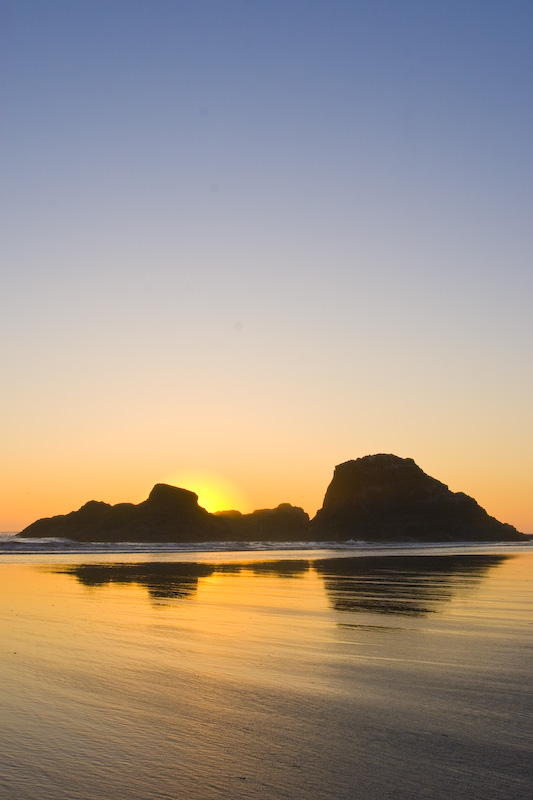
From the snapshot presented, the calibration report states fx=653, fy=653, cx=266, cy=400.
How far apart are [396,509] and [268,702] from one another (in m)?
147

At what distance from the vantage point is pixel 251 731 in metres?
5.80

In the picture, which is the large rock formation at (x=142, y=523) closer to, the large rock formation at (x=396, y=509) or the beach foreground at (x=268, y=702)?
the large rock formation at (x=396, y=509)

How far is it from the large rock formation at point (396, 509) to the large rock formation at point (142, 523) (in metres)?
28.6

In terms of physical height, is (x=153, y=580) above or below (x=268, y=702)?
above

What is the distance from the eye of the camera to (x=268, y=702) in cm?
680

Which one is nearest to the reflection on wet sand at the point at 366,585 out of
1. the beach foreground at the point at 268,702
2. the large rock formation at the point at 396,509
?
the beach foreground at the point at 268,702

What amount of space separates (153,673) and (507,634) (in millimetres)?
6136

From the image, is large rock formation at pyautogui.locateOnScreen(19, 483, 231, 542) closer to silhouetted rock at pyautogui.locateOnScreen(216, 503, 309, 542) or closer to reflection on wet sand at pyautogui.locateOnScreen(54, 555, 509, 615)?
silhouetted rock at pyautogui.locateOnScreen(216, 503, 309, 542)

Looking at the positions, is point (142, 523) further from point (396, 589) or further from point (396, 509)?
point (396, 589)

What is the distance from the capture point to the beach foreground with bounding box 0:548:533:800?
467 centimetres

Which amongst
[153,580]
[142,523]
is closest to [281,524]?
[142,523]

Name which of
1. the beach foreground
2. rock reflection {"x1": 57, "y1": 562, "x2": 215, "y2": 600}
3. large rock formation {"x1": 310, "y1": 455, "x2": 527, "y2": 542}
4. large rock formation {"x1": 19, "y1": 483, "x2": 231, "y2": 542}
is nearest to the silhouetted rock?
large rock formation {"x1": 310, "y1": 455, "x2": 527, "y2": 542}

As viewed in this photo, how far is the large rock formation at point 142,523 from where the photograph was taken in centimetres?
12306

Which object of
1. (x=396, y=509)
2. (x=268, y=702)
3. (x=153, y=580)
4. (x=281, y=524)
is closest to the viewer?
(x=268, y=702)
